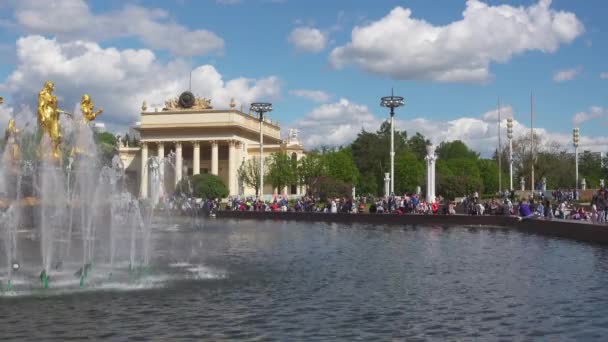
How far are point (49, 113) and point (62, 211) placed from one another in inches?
497

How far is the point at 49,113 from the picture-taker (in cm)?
3569

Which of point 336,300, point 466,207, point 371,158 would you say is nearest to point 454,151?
point 371,158

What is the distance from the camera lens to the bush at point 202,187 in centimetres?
8044

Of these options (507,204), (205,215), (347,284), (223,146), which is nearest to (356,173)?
(223,146)

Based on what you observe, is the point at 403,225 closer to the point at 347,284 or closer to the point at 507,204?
the point at 507,204

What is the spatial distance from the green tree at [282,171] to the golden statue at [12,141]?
5393cm

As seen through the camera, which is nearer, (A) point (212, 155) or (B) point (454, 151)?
(A) point (212, 155)

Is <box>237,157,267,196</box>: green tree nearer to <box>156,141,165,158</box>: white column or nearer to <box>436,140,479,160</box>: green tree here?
<box>156,141,165,158</box>: white column

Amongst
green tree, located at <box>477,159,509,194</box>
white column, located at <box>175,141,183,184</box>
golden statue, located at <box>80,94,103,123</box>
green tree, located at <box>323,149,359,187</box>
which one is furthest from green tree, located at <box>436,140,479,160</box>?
golden statue, located at <box>80,94,103,123</box>

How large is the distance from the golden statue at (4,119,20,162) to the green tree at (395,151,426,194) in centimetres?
7405

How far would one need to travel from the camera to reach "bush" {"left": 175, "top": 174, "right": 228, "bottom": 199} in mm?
80438

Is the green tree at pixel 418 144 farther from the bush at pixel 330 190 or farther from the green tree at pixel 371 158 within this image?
the bush at pixel 330 190

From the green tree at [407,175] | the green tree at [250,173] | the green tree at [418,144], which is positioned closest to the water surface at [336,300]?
the green tree at [250,173]

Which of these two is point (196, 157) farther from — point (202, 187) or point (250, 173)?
point (202, 187)
